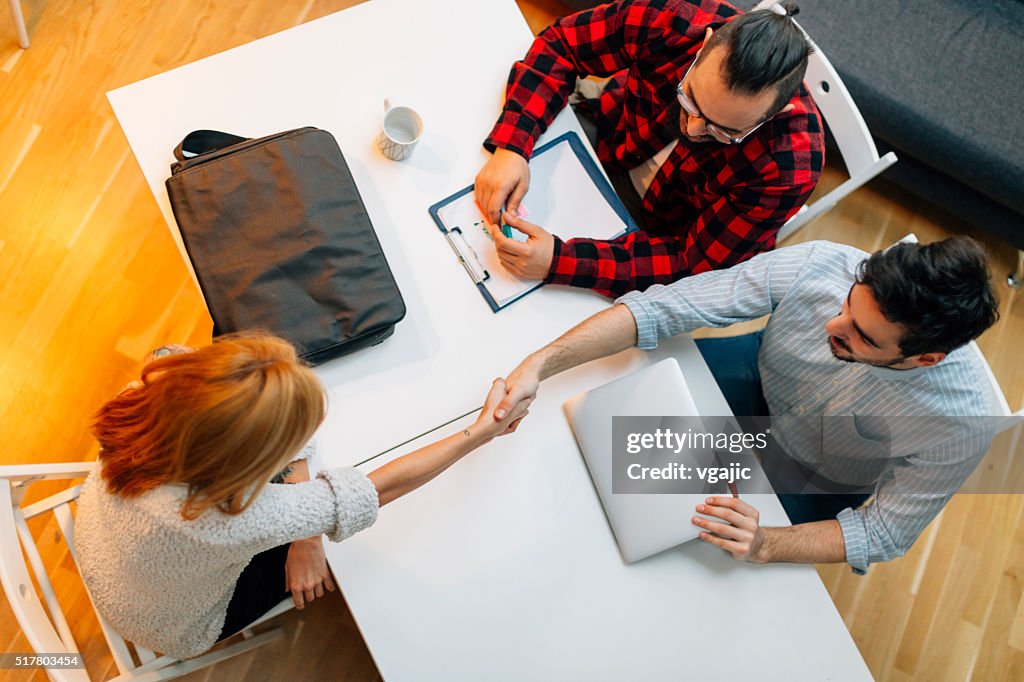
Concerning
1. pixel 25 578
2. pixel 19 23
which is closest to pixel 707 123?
pixel 25 578

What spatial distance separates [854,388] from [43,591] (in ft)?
4.77

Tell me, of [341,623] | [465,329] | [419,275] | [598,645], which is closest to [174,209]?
[419,275]

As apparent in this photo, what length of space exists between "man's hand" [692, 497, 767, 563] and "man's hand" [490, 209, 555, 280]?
1.64 feet

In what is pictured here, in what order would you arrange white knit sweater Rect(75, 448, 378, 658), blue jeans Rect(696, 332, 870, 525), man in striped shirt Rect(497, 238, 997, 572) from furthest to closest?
1. blue jeans Rect(696, 332, 870, 525)
2. man in striped shirt Rect(497, 238, 997, 572)
3. white knit sweater Rect(75, 448, 378, 658)

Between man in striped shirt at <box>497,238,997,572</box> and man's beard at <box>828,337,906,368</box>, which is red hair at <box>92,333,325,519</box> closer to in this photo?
man in striped shirt at <box>497,238,997,572</box>

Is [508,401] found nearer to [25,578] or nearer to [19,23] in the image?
[25,578]

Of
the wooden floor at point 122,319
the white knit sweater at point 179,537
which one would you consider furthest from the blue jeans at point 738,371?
the white knit sweater at point 179,537

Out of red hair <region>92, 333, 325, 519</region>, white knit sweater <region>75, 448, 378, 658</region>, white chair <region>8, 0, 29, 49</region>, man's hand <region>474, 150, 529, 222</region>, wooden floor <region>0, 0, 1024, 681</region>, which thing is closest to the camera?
red hair <region>92, 333, 325, 519</region>

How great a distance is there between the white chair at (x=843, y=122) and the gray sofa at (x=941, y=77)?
62 cm

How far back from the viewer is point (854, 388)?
139 cm

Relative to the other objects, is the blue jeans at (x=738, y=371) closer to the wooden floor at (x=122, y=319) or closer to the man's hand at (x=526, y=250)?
the man's hand at (x=526, y=250)

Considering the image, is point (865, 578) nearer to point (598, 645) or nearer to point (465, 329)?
point (598, 645)

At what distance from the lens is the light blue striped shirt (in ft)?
4.27

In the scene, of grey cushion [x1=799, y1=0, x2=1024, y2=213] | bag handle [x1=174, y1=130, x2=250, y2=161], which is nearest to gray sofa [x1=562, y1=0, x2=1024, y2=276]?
grey cushion [x1=799, y1=0, x2=1024, y2=213]
